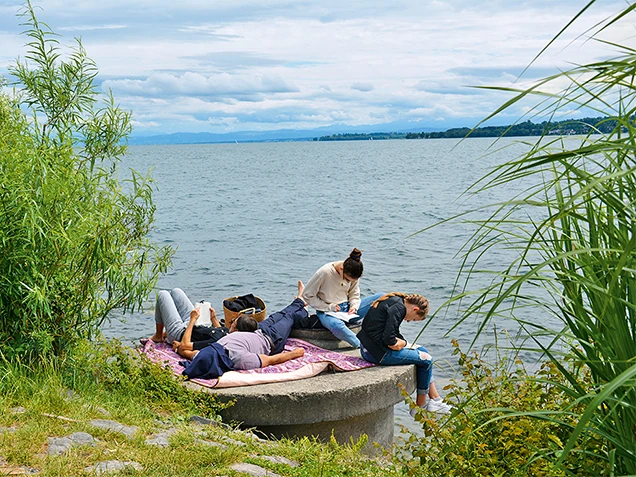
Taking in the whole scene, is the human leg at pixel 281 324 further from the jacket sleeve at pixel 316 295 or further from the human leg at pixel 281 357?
the human leg at pixel 281 357

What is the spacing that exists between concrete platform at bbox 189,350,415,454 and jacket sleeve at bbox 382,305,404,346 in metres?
0.34

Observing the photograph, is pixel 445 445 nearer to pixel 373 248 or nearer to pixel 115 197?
pixel 115 197

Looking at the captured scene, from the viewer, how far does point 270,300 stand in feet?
54.4

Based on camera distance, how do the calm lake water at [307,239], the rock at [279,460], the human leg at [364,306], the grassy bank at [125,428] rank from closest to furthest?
the grassy bank at [125,428]
the rock at [279,460]
the human leg at [364,306]
the calm lake water at [307,239]

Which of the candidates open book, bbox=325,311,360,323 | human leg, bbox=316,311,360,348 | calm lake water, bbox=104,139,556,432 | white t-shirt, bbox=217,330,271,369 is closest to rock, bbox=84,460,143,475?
calm lake water, bbox=104,139,556,432

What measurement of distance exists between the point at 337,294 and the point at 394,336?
60.9 inches

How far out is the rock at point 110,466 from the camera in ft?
14.0

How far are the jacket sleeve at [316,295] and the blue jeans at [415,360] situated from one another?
106cm

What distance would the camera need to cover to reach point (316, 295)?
8.90 meters

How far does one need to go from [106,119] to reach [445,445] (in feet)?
16.8

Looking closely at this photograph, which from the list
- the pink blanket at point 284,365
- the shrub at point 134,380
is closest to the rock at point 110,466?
the shrub at point 134,380

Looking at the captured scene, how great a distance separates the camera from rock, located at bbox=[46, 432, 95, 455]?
4.53 meters

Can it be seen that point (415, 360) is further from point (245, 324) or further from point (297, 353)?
point (245, 324)

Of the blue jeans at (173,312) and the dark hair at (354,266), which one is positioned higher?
the dark hair at (354,266)
